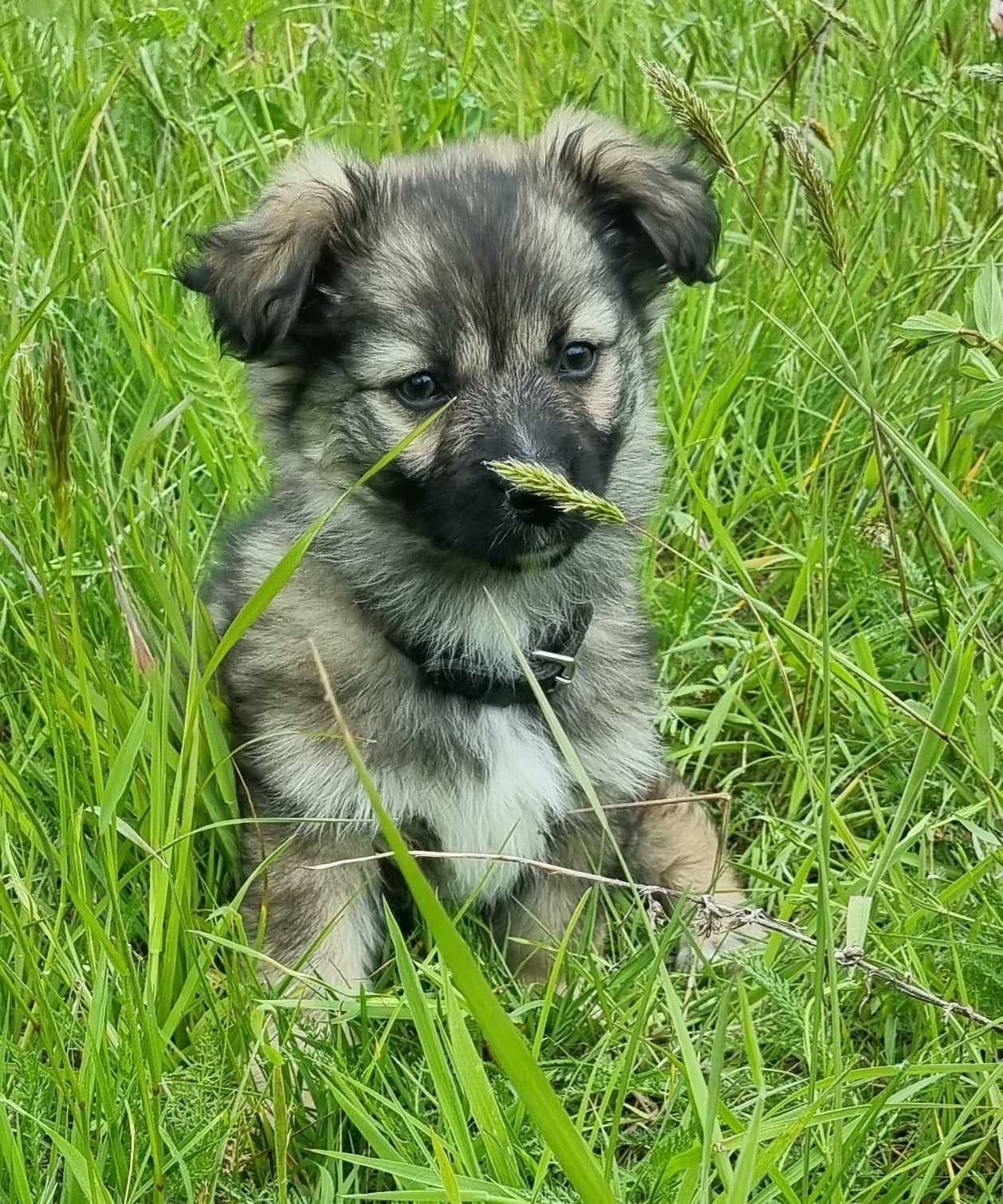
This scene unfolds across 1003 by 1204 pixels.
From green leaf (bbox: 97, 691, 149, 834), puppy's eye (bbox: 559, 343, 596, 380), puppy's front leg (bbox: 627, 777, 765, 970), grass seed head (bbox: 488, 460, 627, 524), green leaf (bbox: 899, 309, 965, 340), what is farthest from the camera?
puppy's front leg (bbox: 627, 777, 765, 970)

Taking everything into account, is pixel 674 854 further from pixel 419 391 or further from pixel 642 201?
pixel 642 201

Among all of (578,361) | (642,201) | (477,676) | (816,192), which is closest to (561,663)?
(477,676)

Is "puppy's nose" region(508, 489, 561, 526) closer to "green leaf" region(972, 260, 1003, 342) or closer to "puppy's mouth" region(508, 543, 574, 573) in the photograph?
"puppy's mouth" region(508, 543, 574, 573)

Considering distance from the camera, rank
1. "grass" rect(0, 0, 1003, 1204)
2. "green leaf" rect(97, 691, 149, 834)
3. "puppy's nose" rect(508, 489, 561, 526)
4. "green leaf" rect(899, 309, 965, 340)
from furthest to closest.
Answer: "puppy's nose" rect(508, 489, 561, 526) < "green leaf" rect(97, 691, 149, 834) < "grass" rect(0, 0, 1003, 1204) < "green leaf" rect(899, 309, 965, 340)

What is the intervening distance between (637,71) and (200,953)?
10.2 feet

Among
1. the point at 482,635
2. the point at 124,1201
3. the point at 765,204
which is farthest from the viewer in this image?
the point at 765,204

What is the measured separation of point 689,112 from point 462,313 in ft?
2.25

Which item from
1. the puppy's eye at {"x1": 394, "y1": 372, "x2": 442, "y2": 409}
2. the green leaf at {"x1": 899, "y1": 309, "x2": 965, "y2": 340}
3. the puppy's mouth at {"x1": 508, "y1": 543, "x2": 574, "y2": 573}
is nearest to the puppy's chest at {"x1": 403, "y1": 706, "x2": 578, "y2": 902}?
the puppy's mouth at {"x1": 508, "y1": 543, "x2": 574, "y2": 573}

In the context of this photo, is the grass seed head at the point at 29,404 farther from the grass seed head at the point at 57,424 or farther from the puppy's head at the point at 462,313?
the puppy's head at the point at 462,313

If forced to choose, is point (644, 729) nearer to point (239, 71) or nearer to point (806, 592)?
point (806, 592)

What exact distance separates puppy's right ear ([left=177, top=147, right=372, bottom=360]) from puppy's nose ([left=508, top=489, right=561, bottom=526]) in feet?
1.60

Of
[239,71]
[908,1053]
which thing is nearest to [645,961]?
[908,1053]

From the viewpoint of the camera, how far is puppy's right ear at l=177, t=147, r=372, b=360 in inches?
97.3

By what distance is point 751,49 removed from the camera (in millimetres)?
4531
